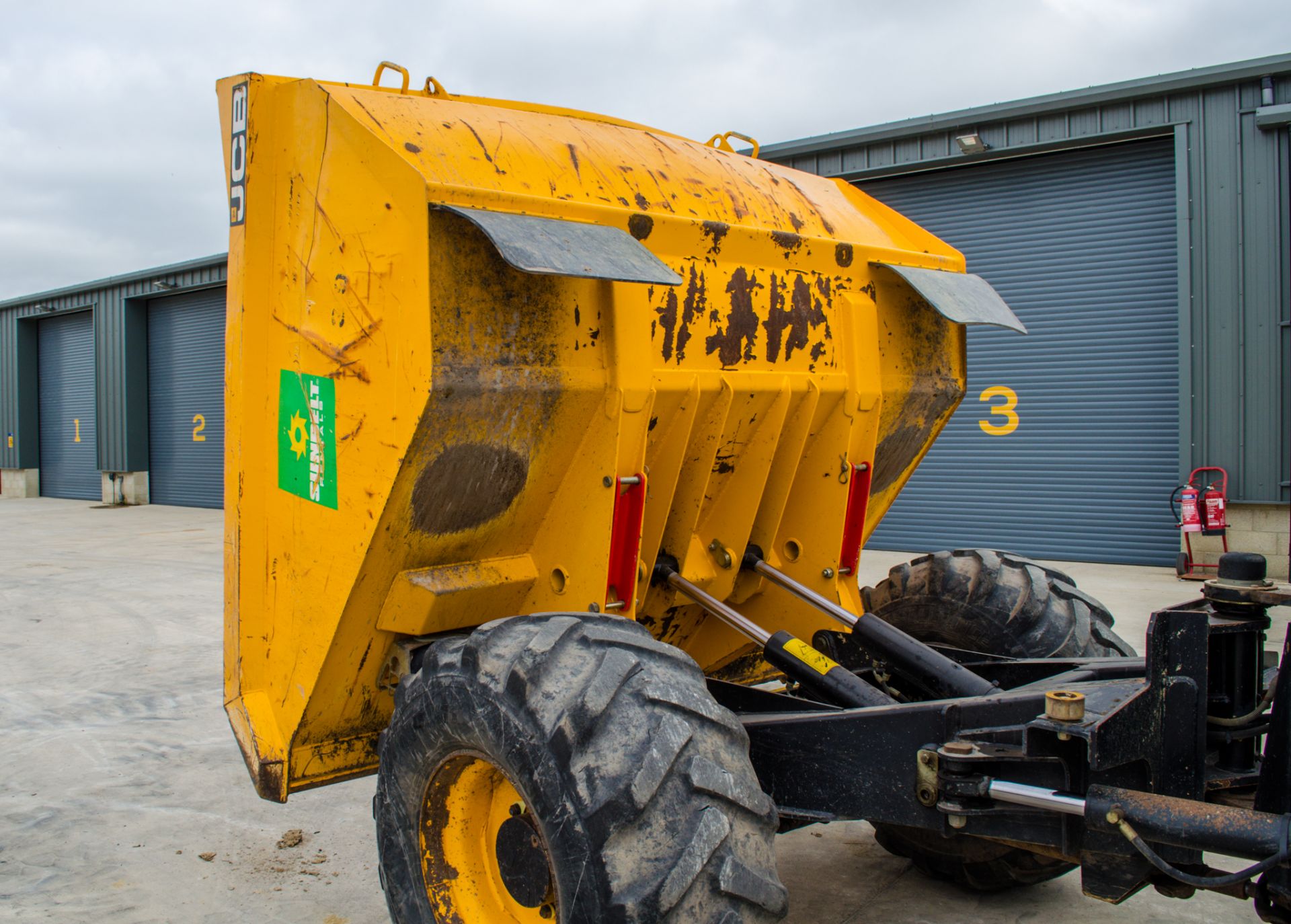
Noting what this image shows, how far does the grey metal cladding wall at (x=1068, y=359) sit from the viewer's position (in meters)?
11.7

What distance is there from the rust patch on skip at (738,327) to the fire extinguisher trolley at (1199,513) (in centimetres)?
868

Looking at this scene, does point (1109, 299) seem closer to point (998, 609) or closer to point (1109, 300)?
point (1109, 300)

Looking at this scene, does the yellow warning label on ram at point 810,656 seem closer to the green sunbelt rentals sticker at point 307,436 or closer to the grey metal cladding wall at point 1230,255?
the green sunbelt rentals sticker at point 307,436

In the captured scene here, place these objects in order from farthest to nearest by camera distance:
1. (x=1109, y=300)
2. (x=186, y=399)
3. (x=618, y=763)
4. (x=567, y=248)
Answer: (x=186, y=399) → (x=1109, y=300) → (x=567, y=248) → (x=618, y=763)

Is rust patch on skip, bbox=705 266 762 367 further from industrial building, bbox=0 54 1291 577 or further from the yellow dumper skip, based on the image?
industrial building, bbox=0 54 1291 577

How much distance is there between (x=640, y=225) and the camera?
324 centimetres

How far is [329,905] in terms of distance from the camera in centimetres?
386

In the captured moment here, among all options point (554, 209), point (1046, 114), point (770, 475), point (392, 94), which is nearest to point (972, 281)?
point (770, 475)

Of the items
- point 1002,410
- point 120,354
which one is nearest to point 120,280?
point 120,354

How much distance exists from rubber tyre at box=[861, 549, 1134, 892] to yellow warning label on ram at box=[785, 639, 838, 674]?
99 centimetres

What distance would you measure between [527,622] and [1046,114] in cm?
Result: 1101

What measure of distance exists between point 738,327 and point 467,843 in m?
1.77

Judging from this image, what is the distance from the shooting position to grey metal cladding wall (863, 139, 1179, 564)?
1172 cm

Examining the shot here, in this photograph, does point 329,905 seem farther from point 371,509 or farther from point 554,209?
point 554,209
